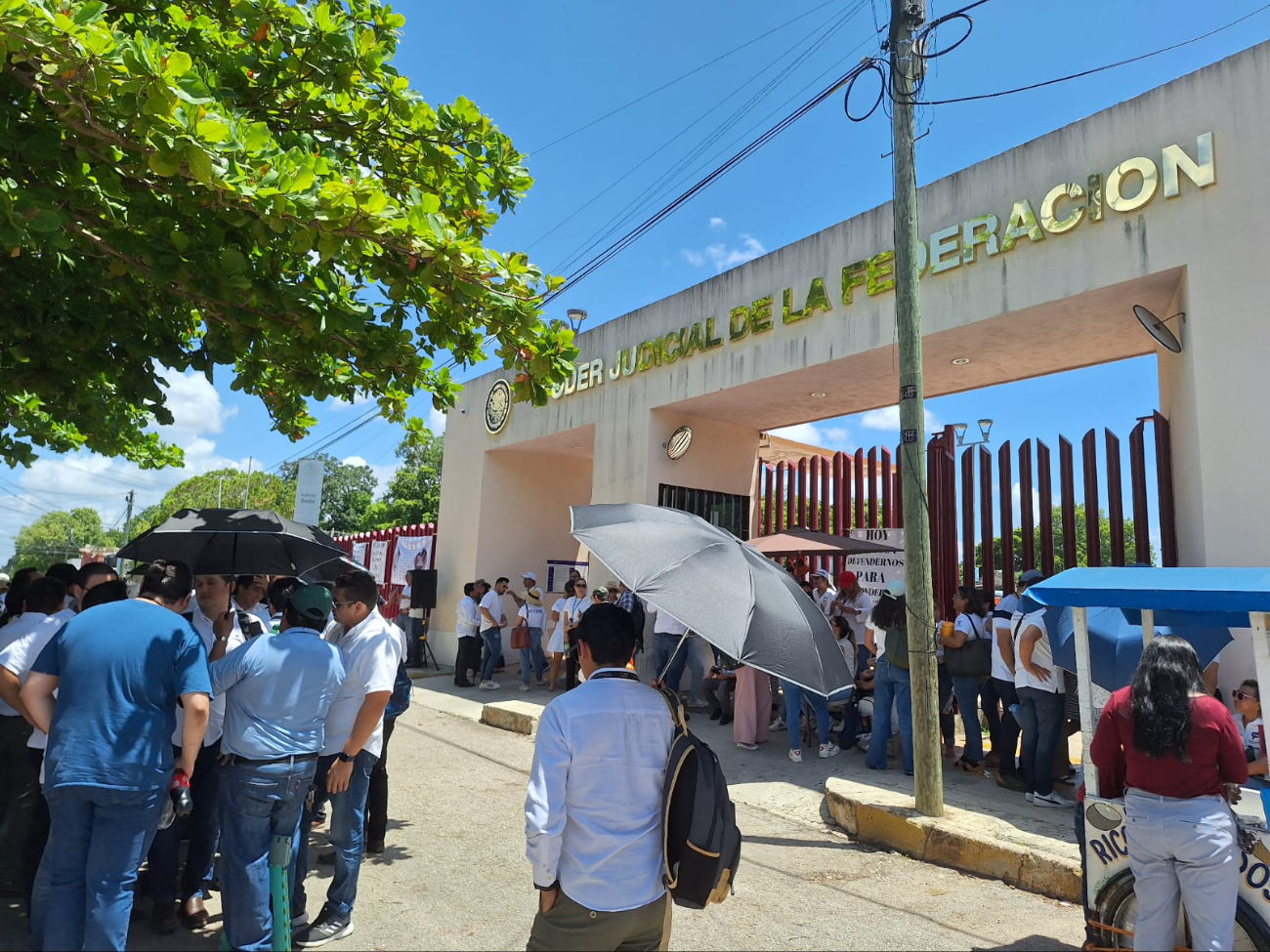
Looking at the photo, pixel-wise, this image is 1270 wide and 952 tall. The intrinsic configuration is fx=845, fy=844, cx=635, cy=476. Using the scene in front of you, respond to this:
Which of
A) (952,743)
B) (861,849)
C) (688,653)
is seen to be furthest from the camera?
(688,653)

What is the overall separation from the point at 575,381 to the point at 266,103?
7977 mm

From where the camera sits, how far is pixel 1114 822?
3.85m

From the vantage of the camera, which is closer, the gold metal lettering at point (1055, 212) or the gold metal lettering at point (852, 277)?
the gold metal lettering at point (1055, 212)

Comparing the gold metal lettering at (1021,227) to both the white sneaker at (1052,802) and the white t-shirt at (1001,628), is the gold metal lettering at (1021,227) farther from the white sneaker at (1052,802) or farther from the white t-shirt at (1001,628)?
the white sneaker at (1052,802)

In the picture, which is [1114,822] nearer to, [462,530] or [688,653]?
[688,653]

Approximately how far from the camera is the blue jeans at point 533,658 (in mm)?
13148

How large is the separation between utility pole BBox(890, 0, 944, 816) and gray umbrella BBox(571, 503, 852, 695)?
2.65m

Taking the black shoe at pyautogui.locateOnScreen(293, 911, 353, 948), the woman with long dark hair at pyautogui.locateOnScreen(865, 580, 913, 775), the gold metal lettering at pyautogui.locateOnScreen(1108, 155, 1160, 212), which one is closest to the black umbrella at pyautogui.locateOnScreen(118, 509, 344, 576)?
the black shoe at pyautogui.locateOnScreen(293, 911, 353, 948)

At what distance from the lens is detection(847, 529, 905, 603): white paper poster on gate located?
33.5ft

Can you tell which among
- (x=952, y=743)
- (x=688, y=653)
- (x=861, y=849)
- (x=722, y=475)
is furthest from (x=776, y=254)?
(x=861, y=849)

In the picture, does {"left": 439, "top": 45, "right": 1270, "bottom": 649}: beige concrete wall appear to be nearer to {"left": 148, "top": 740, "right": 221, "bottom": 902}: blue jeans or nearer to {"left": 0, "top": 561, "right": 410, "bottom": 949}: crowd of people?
{"left": 0, "top": 561, "right": 410, "bottom": 949}: crowd of people

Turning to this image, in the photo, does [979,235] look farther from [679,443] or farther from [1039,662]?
[679,443]

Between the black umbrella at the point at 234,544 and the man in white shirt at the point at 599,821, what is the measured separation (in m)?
A: 3.98

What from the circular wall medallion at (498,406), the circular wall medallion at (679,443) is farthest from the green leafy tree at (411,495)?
the circular wall medallion at (679,443)
